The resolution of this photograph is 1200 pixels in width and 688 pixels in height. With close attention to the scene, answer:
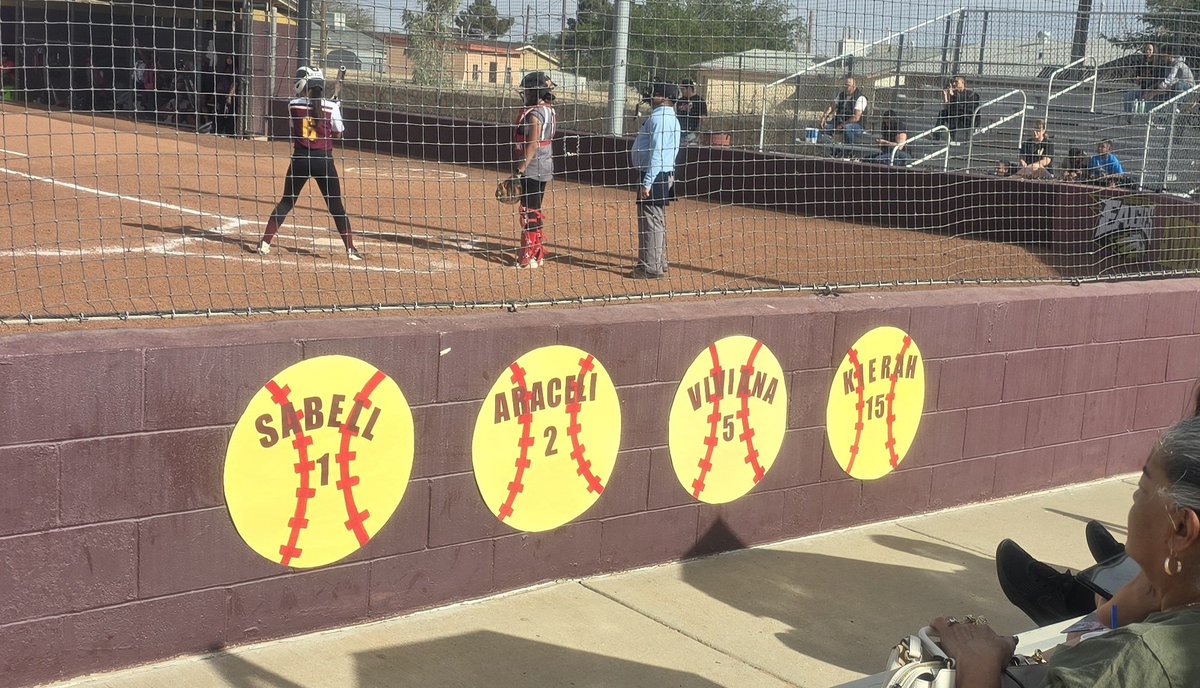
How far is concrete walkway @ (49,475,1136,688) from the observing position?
3807 millimetres

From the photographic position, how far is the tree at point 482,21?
521cm

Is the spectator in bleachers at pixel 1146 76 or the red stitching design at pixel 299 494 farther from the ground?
the spectator in bleachers at pixel 1146 76

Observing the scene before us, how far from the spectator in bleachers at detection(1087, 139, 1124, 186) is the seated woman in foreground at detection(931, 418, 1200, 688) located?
1084 centimetres

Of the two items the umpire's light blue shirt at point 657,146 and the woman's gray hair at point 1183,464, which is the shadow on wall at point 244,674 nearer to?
the woman's gray hair at point 1183,464

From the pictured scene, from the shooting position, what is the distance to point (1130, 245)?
1032cm

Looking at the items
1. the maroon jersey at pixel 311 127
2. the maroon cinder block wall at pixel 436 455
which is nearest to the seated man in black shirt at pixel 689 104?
the maroon jersey at pixel 311 127

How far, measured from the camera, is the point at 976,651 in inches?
90.0

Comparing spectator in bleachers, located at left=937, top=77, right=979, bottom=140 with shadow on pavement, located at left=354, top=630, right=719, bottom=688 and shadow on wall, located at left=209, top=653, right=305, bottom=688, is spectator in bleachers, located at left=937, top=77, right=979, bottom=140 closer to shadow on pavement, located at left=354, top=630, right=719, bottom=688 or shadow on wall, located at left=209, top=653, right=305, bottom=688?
shadow on pavement, located at left=354, top=630, right=719, bottom=688

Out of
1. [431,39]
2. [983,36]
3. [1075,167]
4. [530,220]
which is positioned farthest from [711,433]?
[983,36]

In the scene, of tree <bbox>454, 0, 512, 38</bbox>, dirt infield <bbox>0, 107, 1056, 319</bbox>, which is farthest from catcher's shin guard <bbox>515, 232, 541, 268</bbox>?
tree <bbox>454, 0, 512, 38</bbox>

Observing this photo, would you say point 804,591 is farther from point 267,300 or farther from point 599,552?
point 267,300

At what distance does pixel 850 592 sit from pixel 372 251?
6.77 meters

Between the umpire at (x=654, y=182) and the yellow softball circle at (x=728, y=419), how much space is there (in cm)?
414

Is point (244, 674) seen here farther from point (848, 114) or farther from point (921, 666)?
point (848, 114)
